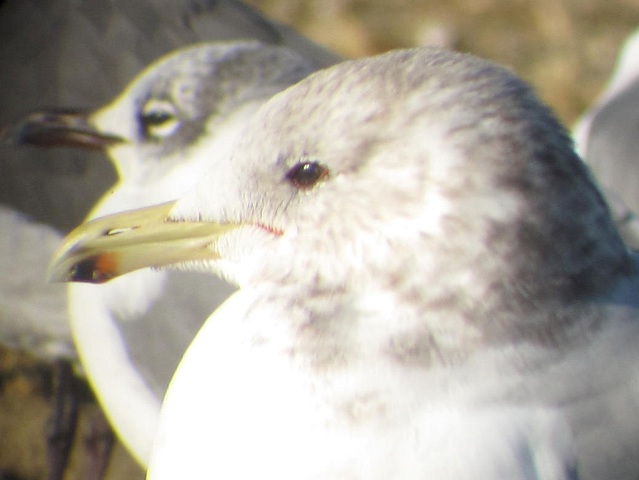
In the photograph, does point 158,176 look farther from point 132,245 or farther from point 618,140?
point 618,140

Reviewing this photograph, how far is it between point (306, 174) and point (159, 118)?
826 mm

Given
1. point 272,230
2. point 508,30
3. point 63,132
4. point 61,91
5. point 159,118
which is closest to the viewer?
point 272,230

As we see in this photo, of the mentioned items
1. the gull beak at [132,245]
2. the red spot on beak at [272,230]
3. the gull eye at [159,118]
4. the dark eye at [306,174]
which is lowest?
the gull eye at [159,118]

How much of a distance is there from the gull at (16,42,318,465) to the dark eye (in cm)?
67

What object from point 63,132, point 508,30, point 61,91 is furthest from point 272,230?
point 508,30

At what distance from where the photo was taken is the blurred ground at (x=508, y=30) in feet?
11.7

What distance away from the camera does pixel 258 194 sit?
1123 mm

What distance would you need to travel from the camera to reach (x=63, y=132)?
1.96 metres

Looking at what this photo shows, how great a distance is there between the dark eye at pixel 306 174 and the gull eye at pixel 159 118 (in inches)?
30.9

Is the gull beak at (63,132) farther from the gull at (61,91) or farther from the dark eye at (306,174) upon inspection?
the dark eye at (306,174)

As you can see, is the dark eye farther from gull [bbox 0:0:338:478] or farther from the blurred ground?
the blurred ground

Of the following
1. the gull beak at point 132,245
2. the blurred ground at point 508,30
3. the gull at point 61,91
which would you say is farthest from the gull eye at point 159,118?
the blurred ground at point 508,30

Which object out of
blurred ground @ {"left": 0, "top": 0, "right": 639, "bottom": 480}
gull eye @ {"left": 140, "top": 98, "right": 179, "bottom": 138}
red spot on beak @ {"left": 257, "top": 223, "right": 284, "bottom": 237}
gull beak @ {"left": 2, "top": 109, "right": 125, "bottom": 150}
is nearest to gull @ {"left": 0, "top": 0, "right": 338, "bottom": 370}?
gull beak @ {"left": 2, "top": 109, "right": 125, "bottom": 150}

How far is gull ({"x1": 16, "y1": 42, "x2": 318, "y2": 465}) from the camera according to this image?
5.82ft
